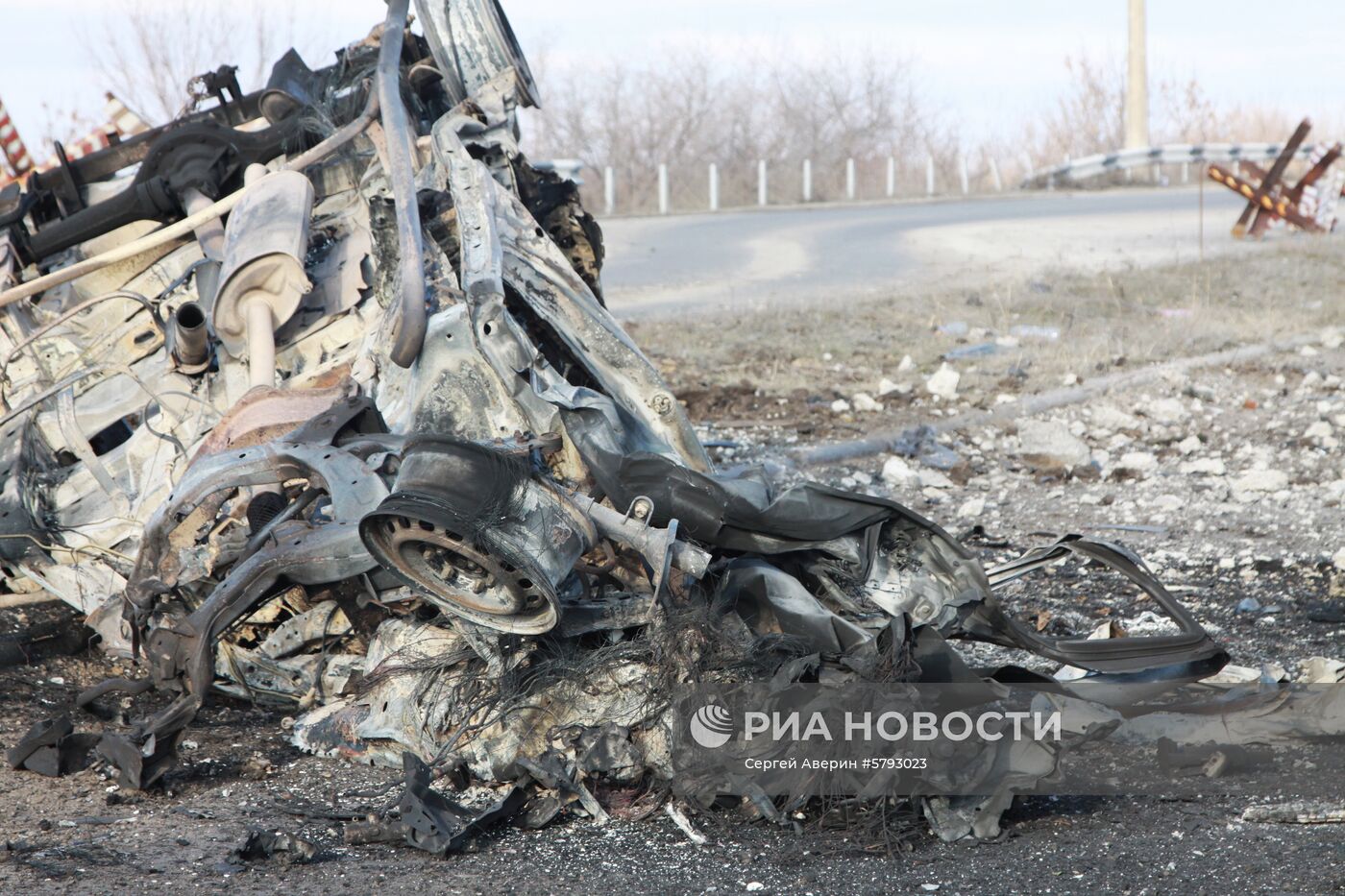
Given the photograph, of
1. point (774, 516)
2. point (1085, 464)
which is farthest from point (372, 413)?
point (1085, 464)

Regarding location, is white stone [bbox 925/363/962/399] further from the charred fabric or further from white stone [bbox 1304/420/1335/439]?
the charred fabric

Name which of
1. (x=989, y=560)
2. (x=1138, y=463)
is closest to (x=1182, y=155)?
(x=1138, y=463)

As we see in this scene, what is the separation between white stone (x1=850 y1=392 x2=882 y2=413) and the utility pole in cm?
1712

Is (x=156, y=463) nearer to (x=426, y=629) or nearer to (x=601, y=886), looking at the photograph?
(x=426, y=629)

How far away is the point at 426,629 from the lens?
3787 millimetres

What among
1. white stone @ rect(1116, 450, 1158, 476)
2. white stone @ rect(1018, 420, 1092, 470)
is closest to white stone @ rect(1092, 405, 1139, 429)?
white stone @ rect(1018, 420, 1092, 470)

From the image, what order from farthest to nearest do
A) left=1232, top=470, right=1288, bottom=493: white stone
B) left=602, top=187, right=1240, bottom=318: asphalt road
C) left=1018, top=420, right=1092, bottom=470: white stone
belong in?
1. left=602, top=187, right=1240, bottom=318: asphalt road
2. left=1018, top=420, right=1092, bottom=470: white stone
3. left=1232, top=470, right=1288, bottom=493: white stone

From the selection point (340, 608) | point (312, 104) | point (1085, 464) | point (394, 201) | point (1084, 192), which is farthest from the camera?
point (1084, 192)

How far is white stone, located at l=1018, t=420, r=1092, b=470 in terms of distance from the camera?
7500mm

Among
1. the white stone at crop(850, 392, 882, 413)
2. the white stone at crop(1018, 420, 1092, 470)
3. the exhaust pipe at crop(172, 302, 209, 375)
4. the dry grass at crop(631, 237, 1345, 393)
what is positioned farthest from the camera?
the dry grass at crop(631, 237, 1345, 393)

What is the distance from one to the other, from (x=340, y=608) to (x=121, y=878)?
114 centimetres

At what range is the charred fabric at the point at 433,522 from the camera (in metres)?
3.46

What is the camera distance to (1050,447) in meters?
7.70

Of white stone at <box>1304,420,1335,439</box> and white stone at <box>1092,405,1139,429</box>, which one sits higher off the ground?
white stone at <box>1092,405,1139,429</box>
